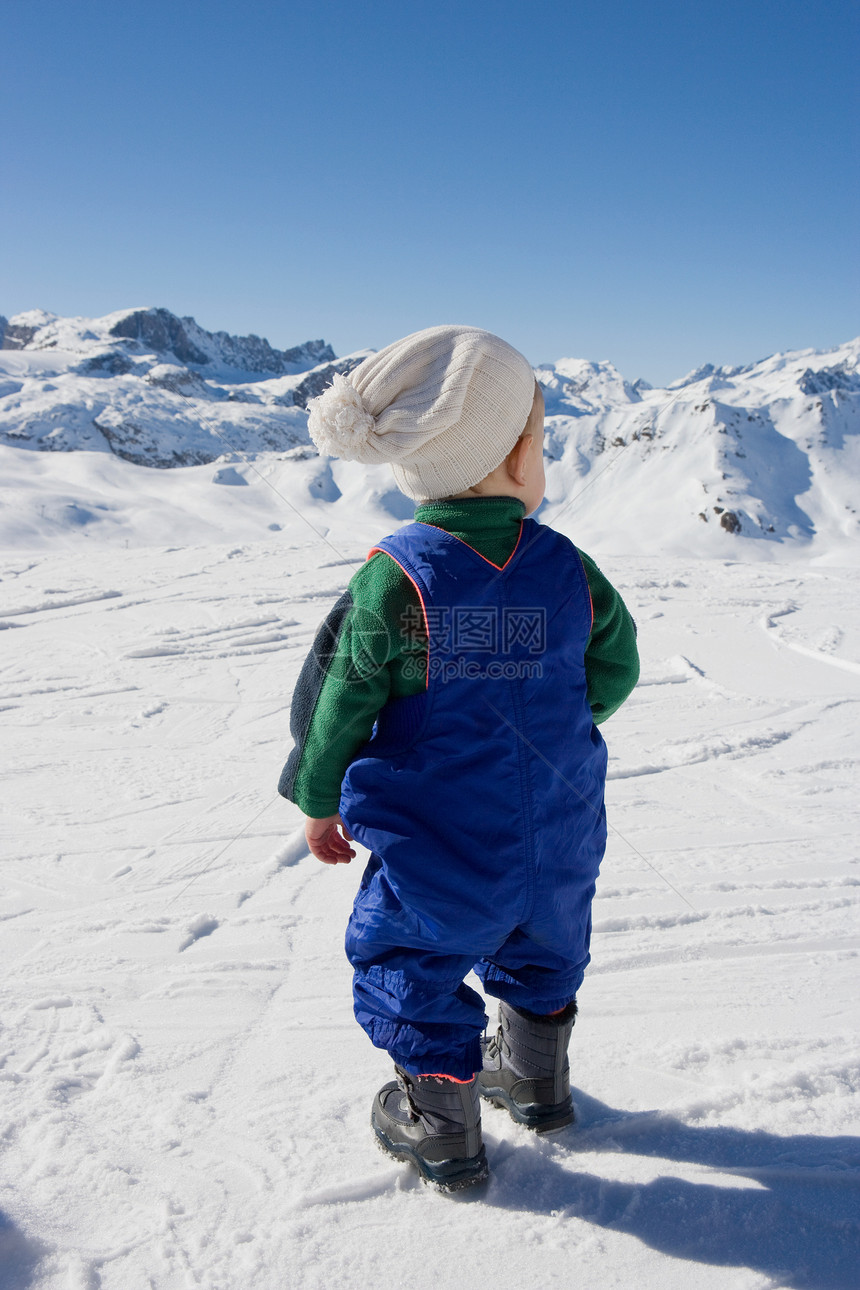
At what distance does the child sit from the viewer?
1.06 metres

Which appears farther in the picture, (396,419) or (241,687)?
(241,687)

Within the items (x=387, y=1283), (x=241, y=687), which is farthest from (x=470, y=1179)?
(x=241, y=687)

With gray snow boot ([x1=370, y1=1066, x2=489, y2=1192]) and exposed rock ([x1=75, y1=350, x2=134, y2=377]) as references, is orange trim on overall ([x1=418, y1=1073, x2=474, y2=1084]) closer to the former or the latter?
gray snow boot ([x1=370, y1=1066, x2=489, y2=1192])

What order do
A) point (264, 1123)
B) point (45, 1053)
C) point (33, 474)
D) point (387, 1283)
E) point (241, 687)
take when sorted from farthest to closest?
point (33, 474) < point (241, 687) < point (45, 1053) < point (264, 1123) < point (387, 1283)

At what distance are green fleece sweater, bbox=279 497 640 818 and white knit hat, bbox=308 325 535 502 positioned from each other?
7cm

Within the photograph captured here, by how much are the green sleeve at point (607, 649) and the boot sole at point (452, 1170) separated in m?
0.76

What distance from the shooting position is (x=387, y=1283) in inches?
38.3

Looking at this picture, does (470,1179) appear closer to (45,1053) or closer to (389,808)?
(389,808)

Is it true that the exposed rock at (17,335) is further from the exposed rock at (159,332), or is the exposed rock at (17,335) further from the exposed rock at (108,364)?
the exposed rock at (108,364)

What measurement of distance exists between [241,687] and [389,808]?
3129 mm

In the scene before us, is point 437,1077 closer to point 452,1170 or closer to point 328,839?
point 452,1170

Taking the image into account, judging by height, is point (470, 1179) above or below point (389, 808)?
below

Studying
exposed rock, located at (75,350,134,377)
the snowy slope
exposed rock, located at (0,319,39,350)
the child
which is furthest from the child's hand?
exposed rock, located at (0,319,39,350)

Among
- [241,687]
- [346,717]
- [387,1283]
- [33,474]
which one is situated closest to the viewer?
[387,1283]
